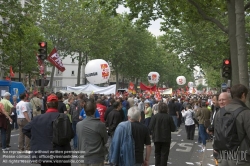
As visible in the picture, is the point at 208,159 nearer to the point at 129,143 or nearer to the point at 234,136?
the point at 129,143

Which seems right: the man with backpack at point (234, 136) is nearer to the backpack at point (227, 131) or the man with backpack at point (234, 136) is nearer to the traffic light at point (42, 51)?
the backpack at point (227, 131)

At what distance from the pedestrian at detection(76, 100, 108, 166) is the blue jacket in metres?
0.18

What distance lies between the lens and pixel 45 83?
19.2 meters

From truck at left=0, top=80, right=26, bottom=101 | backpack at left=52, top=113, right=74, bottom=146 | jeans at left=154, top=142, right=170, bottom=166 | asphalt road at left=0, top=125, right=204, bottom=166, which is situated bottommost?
asphalt road at left=0, top=125, right=204, bottom=166

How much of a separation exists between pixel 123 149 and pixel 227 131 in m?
1.86

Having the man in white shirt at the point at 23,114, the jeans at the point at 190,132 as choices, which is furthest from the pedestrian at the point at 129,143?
the jeans at the point at 190,132

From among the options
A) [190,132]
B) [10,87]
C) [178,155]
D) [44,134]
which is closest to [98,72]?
[10,87]

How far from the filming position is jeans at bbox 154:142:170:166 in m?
10.3

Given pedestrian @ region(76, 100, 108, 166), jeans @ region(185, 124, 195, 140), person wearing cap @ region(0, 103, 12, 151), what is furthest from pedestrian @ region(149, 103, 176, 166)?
jeans @ region(185, 124, 195, 140)

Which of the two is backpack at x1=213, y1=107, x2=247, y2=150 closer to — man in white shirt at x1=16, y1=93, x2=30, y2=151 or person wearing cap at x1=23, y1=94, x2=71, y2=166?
person wearing cap at x1=23, y1=94, x2=71, y2=166

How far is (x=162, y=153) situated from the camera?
34.0 ft

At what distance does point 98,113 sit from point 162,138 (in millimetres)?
3505

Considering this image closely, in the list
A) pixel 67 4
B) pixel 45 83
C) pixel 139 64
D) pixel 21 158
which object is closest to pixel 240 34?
pixel 21 158

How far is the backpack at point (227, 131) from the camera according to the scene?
5.50 meters
